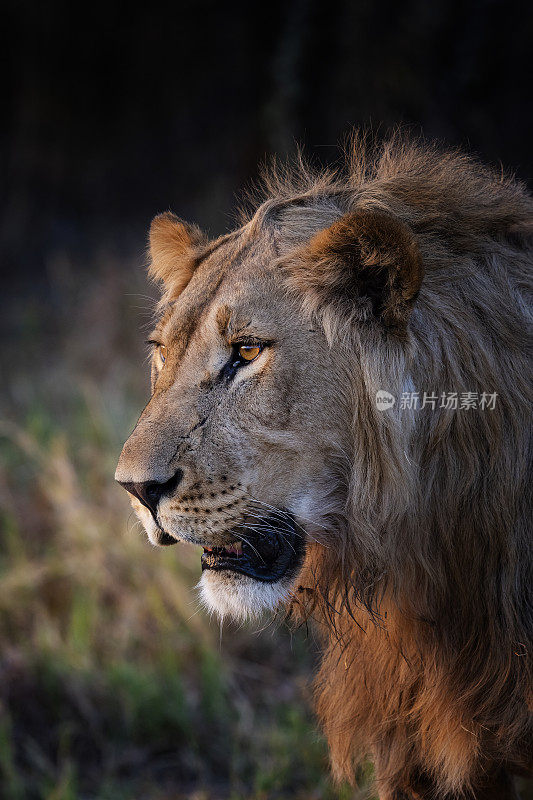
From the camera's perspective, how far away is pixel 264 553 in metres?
2.11

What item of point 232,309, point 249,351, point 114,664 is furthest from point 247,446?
point 114,664

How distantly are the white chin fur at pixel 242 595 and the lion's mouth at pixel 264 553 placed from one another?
0.02 m

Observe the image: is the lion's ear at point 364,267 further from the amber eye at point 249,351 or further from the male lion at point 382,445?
the amber eye at point 249,351

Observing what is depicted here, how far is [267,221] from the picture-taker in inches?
87.7

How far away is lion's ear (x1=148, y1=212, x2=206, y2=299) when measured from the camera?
2498 mm

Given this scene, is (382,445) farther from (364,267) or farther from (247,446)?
(364,267)

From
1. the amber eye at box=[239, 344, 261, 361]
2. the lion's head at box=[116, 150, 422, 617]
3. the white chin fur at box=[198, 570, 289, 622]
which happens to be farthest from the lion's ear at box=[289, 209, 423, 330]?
the white chin fur at box=[198, 570, 289, 622]

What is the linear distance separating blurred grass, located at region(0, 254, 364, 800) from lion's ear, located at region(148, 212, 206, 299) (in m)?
0.99

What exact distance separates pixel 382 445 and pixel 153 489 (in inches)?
22.5

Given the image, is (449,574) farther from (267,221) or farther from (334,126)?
(334,126)

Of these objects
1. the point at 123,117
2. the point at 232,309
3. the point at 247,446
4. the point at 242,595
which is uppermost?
the point at 123,117

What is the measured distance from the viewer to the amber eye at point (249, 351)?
202 centimetres

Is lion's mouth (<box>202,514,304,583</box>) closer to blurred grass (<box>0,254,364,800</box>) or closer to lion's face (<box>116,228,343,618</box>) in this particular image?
lion's face (<box>116,228,343,618</box>)

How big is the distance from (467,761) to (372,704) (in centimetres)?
30
